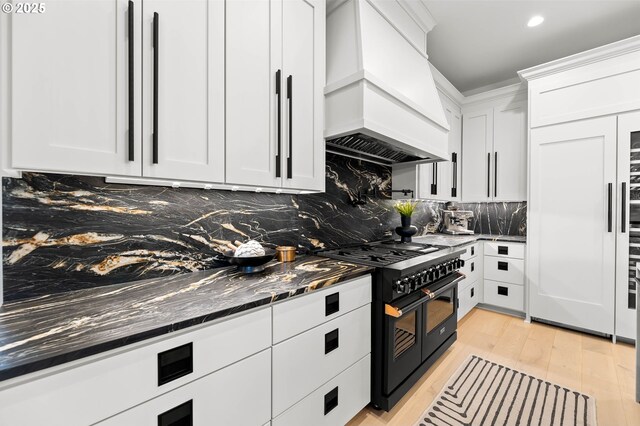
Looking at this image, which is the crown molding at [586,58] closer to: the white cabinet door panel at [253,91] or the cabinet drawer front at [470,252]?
the cabinet drawer front at [470,252]

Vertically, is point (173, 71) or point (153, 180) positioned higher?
point (173, 71)

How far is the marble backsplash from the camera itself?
3.50 ft

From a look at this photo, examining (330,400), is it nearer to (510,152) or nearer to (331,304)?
(331,304)

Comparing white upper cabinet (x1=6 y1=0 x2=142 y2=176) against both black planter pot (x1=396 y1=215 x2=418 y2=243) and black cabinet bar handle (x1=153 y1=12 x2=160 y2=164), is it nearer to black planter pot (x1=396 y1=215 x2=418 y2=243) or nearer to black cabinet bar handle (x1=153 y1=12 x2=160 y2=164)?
black cabinet bar handle (x1=153 y1=12 x2=160 y2=164)

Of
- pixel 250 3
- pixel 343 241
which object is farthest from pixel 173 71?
pixel 343 241

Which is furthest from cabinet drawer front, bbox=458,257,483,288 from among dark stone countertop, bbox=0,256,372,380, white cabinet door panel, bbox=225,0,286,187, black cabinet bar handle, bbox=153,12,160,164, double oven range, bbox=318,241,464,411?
black cabinet bar handle, bbox=153,12,160,164

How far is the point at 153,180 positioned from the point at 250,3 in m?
1.03

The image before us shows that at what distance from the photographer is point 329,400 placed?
4.61ft

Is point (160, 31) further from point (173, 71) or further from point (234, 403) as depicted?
point (234, 403)

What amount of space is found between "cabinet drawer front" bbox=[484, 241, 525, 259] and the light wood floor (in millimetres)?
728

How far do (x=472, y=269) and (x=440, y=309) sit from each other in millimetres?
1269

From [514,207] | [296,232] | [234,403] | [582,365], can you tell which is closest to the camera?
[234,403]

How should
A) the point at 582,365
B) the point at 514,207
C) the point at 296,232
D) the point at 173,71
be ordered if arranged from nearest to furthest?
1. the point at 173,71
2. the point at 296,232
3. the point at 582,365
4. the point at 514,207

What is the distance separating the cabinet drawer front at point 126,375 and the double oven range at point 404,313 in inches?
33.3
